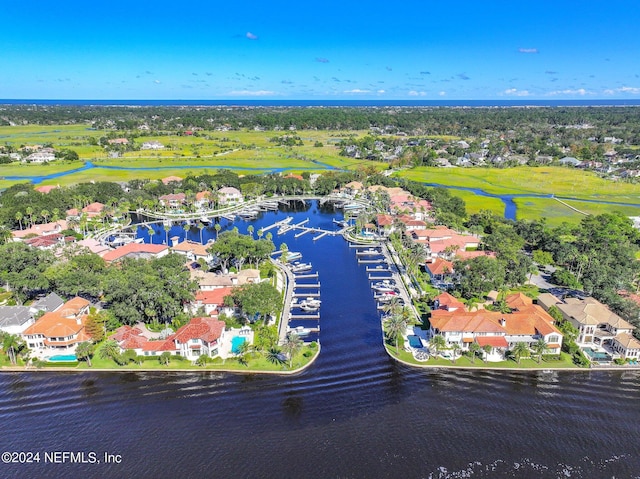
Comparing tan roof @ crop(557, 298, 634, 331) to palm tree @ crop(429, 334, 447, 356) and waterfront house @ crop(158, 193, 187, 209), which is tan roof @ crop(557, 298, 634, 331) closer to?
palm tree @ crop(429, 334, 447, 356)

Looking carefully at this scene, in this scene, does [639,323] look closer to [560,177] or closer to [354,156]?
[560,177]

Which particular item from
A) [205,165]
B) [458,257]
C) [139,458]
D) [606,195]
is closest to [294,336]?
[139,458]

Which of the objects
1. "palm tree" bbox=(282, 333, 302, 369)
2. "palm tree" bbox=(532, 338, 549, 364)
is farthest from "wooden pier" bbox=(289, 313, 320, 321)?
"palm tree" bbox=(532, 338, 549, 364)

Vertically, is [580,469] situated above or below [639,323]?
below

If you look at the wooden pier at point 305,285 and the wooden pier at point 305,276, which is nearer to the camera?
the wooden pier at point 305,285

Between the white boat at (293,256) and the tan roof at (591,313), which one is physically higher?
the tan roof at (591,313)

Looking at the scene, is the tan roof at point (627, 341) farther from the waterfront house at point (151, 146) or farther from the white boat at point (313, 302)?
the waterfront house at point (151, 146)

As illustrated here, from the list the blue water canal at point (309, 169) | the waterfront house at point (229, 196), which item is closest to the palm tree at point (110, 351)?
the waterfront house at point (229, 196)
